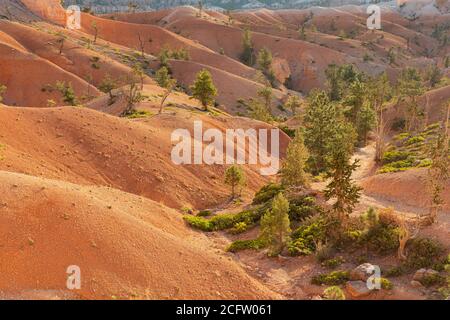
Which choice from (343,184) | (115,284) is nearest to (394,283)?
(343,184)

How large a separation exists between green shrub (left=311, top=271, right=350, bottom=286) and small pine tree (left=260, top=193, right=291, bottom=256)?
446cm

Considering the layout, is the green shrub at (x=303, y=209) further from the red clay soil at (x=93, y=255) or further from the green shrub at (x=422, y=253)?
the red clay soil at (x=93, y=255)

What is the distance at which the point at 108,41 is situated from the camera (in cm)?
12756

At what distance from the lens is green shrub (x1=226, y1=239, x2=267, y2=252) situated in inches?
1240

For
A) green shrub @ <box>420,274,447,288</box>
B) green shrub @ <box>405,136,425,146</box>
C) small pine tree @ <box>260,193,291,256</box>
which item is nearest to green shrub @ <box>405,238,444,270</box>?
green shrub @ <box>420,274,447,288</box>

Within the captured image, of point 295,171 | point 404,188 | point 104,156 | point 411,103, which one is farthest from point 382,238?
point 411,103

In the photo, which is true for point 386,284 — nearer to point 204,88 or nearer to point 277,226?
point 277,226

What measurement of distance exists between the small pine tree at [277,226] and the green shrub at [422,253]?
7965 millimetres

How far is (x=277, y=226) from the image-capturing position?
3011 cm

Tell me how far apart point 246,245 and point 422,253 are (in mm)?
11650

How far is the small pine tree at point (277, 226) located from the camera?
29844 mm

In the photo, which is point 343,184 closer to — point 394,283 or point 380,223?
point 380,223

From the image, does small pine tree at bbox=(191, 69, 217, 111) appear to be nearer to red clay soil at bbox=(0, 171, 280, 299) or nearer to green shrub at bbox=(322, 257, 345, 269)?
red clay soil at bbox=(0, 171, 280, 299)

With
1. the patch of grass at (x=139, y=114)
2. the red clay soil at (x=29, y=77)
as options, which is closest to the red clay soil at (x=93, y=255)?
the patch of grass at (x=139, y=114)
